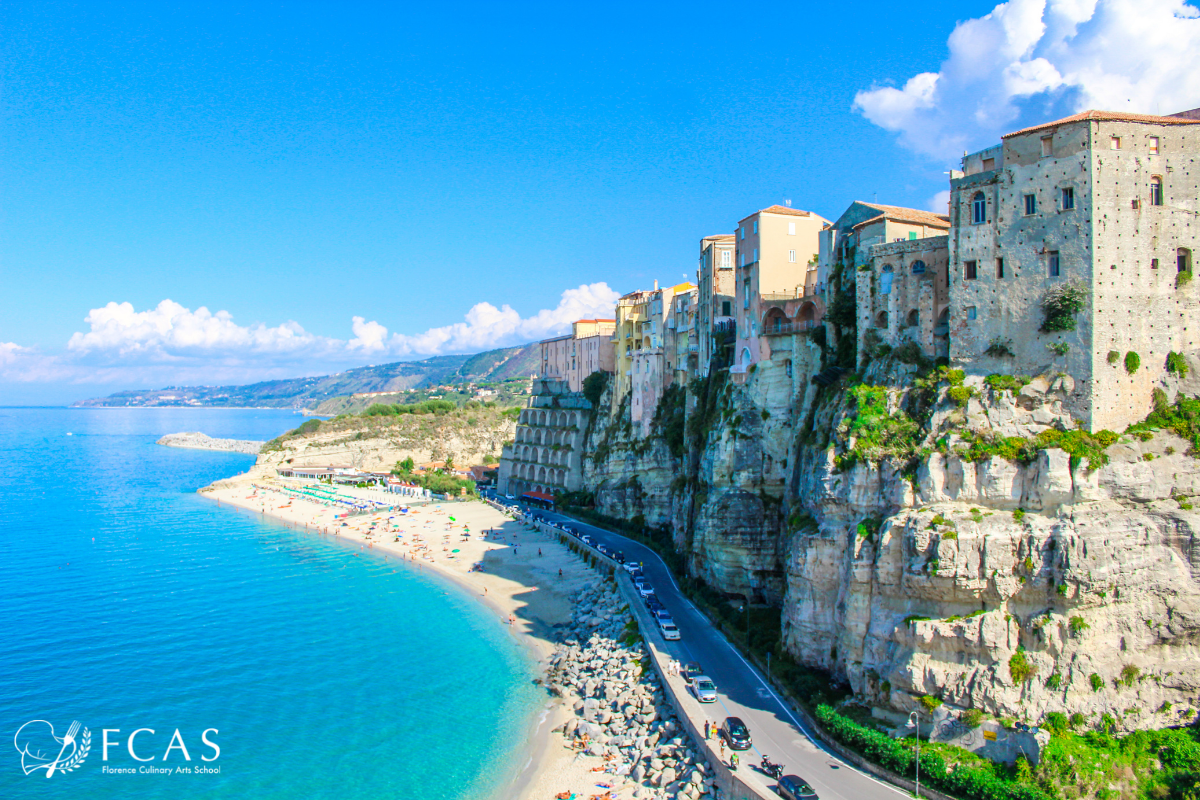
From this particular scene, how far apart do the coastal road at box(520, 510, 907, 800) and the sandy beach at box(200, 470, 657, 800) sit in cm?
496

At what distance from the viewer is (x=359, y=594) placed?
5366 centimetres

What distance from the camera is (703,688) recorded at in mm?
29578

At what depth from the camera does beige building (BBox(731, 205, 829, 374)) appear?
42.8 metres

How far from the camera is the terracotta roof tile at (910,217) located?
3419 centimetres

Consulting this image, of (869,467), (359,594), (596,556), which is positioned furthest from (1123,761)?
(359,594)

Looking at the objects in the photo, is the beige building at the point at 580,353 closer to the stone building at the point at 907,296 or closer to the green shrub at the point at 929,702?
the stone building at the point at 907,296

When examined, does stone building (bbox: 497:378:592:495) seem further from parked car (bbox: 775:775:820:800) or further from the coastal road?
parked car (bbox: 775:775:820:800)

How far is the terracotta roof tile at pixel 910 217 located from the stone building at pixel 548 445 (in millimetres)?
47920


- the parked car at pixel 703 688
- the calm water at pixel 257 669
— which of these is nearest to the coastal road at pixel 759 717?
the parked car at pixel 703 688

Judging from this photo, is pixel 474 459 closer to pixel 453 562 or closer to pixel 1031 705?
pixel 453 562

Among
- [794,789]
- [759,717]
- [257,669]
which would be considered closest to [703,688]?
[759,717]

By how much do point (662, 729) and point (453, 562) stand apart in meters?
35.7

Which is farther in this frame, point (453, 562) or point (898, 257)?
point (453, 562)

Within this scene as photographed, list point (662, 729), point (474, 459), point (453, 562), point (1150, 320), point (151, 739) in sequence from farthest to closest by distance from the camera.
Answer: point (474, 459) → point (453, 562) → point (151, 739) → point (662, 729) → point (1150, 320)
